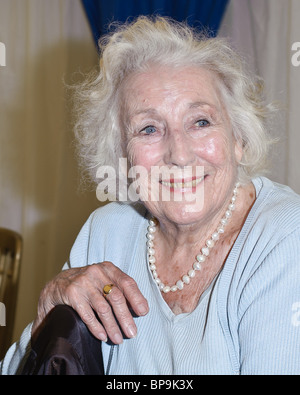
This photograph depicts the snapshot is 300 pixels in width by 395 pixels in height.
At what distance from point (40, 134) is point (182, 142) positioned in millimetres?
1800

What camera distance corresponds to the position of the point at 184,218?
125 centimetres

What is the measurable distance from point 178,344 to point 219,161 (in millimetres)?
450

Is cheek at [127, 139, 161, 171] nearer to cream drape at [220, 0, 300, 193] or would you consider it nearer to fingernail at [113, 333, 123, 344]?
fingernail at [113, 333, 123, 344]

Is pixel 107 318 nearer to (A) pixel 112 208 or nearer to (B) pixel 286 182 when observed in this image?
(A) pixel 112 208

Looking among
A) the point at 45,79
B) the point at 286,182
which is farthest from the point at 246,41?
the point at 45,79

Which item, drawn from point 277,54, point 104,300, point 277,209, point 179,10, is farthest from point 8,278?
point 277,54

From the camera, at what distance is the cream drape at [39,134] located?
2832 mm

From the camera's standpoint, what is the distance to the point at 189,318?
1.22 meters

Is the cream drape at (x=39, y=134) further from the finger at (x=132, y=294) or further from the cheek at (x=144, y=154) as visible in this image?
the finger at (x=132, y=294)

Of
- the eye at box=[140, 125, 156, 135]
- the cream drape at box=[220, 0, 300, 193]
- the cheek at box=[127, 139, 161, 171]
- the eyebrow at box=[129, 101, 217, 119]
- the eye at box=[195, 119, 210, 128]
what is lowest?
the cheek at box=[127, 139, 161, 171]

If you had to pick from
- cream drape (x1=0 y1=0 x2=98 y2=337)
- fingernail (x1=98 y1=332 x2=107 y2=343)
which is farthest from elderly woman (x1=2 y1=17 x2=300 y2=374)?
cream drape (x1=0 y1=0 x2=98 y2=337)

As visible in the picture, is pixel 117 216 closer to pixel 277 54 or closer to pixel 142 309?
pixel 142 309

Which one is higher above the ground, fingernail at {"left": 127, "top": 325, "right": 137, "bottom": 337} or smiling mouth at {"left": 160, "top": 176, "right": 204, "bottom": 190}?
smiling mouth at {"left": 160, "top": 176, "right": 204, "bottom": 190}

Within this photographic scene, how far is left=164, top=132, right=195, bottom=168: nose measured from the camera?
1.23 metres
